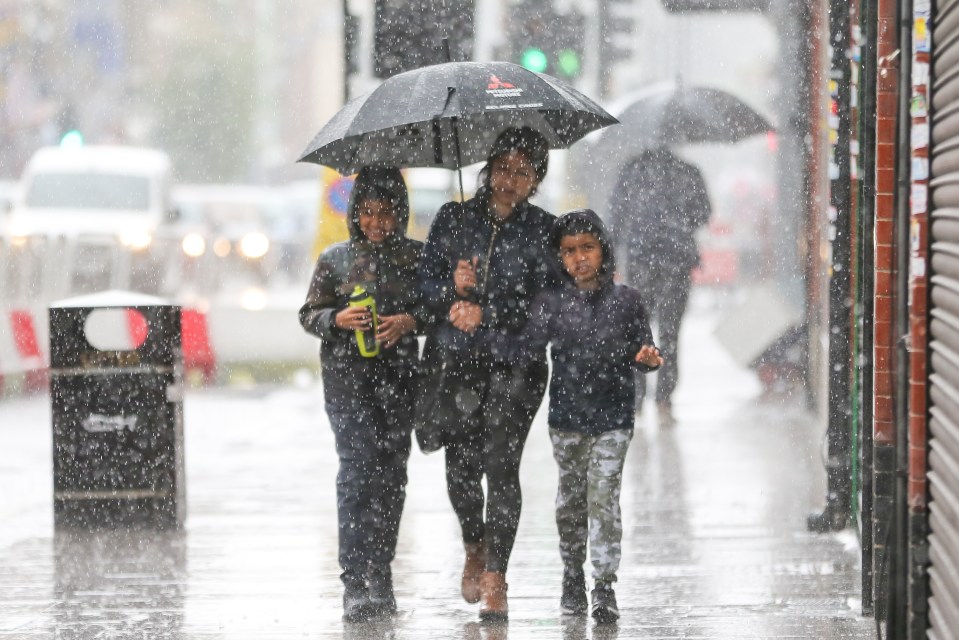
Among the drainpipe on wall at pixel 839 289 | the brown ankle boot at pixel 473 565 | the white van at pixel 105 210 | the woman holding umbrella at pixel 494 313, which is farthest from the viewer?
the white van at pixel 105 210

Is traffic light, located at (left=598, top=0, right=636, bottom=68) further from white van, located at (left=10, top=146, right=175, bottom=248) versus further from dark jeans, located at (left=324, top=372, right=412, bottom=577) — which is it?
dark jeans, located at (left=324, top=372, right=412, bottom=577)

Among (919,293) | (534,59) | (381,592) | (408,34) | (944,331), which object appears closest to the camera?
(944,331)

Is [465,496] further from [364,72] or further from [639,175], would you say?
[639,175]

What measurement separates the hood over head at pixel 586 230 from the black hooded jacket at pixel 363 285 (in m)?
0.60

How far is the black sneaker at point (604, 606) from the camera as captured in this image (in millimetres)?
5969

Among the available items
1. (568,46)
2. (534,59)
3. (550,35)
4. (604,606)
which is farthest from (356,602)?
(568,46)

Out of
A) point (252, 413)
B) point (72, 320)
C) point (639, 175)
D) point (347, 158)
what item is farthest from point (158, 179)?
point (347, 158)

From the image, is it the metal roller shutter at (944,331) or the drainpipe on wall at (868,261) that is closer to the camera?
the metal roller shutter at (944,331)

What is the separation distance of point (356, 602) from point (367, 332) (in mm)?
1034

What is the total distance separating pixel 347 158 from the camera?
6.58m

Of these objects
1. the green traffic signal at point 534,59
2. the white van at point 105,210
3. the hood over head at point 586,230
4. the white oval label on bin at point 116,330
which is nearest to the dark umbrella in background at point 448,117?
the hood over head at point 586,230

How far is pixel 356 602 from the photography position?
20.1ft

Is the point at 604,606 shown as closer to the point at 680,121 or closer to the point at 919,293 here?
the point at 919,293

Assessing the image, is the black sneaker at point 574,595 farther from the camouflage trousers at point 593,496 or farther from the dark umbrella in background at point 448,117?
the dark umbrella in background at point 448,117
